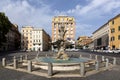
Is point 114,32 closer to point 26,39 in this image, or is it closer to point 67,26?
point 67,26

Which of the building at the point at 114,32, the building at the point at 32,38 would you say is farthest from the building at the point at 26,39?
the building at the point at 114,32

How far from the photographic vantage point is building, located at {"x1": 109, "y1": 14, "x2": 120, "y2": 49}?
101 metres

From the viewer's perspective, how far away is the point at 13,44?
5438 inches

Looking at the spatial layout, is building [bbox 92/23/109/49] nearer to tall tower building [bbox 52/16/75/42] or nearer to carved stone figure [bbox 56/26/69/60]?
tall tower building [bbox 52/16/75/42]

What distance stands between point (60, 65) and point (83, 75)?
166 inches

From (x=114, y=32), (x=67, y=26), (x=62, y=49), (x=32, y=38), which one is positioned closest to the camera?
(x=62, y=49)

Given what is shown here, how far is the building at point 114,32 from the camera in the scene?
100625 mm

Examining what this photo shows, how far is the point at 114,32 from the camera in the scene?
10588 cm

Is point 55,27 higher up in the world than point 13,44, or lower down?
higher up

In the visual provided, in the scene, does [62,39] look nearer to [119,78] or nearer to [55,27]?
[119,78]

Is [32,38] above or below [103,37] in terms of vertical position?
below

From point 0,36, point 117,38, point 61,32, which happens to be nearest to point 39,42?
point 117,38

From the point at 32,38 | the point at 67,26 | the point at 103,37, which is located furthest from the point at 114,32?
the point at 32,38

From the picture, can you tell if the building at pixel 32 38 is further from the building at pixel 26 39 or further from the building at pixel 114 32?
the building at pixel 114 32
